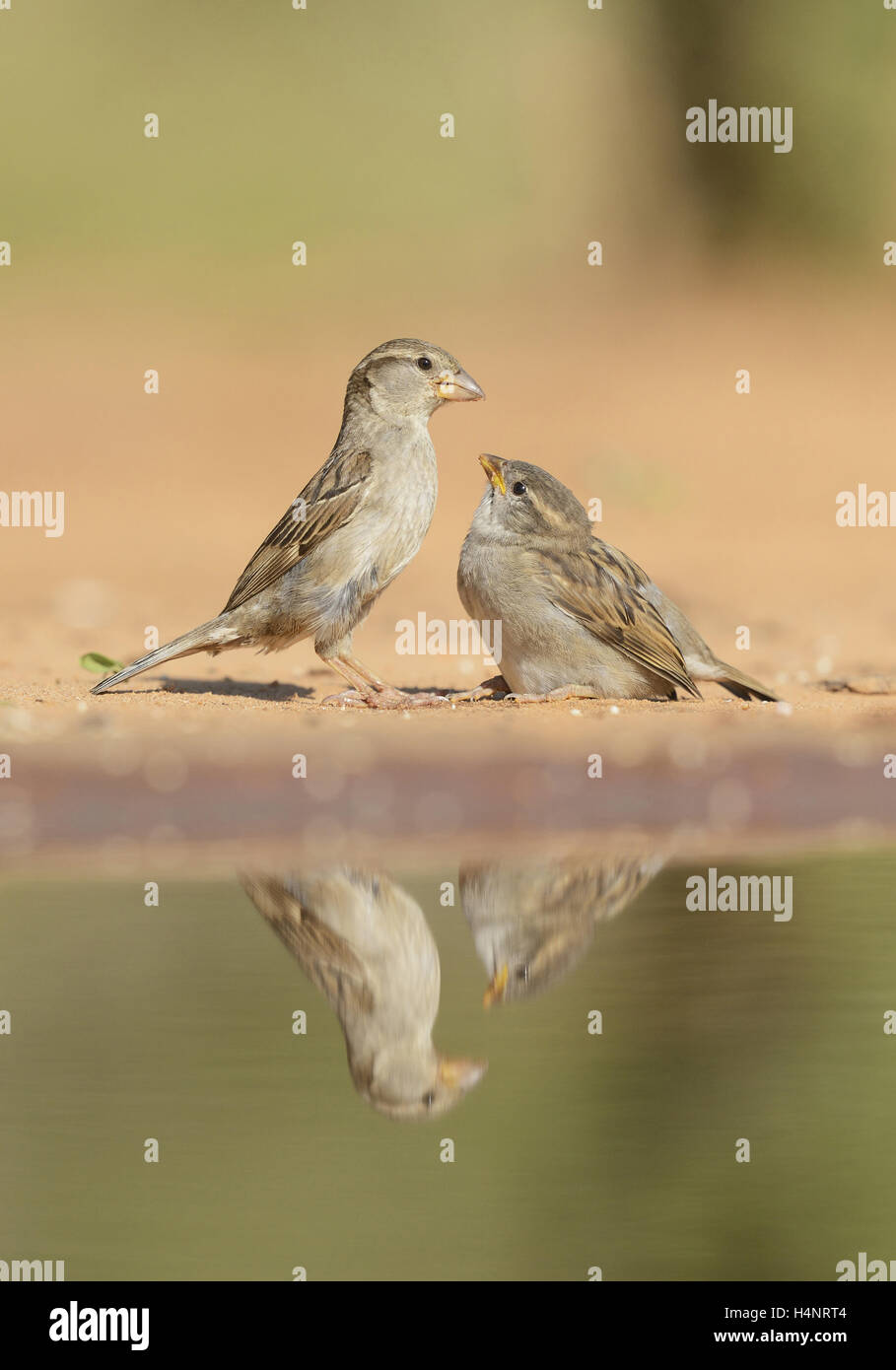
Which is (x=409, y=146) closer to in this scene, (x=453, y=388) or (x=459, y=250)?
(x=459, y=250)

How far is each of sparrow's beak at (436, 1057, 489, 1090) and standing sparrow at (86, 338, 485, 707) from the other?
4305 mm

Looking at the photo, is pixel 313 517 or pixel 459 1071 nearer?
pixel 459 1071

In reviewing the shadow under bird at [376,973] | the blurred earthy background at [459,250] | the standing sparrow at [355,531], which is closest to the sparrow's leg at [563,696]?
the standing sparrow at [355,531]

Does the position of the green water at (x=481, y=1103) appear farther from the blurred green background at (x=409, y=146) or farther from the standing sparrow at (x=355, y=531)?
the blurred green background at (x=409, y=146)

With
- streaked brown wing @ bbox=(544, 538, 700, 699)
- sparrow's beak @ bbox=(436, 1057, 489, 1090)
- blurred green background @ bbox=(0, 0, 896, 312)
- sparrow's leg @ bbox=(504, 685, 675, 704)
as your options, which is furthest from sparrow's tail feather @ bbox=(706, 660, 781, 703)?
blurred green background @ bbox=(0, 0, 896, 312)

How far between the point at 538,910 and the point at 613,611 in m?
2.93

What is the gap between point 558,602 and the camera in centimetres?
924

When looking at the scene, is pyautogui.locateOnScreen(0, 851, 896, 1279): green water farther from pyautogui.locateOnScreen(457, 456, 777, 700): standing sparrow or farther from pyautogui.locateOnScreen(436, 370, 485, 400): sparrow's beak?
pyautogui.locateOnScreen(436, 370, 485, 400): sparrow's beak

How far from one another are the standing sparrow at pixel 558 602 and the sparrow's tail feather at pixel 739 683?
0.23m

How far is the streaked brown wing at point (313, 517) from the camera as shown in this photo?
9.27 meters

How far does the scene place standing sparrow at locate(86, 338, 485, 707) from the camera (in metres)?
9.22

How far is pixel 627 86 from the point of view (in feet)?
84.1

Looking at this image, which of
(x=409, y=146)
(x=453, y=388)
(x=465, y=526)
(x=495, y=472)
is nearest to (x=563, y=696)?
(x=495, y=472)

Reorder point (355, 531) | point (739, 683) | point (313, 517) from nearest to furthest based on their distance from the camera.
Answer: point (355, 531)
point (313, 517)
point (739, 683)
